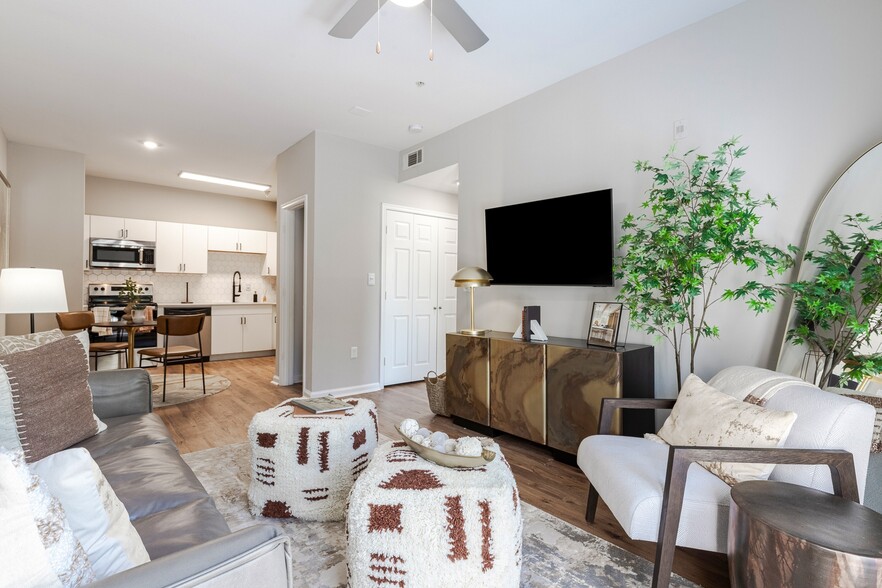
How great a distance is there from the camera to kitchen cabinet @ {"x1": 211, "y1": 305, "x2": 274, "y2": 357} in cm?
658

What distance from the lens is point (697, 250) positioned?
2223mm

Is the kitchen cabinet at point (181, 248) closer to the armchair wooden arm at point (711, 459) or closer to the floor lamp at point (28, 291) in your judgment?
the floor lamp at point (28, 291)

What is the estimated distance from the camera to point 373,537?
1.42 meters

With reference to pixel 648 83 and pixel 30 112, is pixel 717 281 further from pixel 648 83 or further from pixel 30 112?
pixel 30 112

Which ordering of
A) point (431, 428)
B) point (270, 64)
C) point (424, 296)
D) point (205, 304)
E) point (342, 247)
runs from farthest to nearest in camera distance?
point (205, 304), point (424, 296), point (342, 247), point (431, 428), point (270, 64)

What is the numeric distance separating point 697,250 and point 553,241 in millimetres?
1158

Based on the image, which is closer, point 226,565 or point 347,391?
point 226,565

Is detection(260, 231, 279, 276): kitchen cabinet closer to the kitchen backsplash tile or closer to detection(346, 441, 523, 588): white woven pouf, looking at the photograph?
the kitchen backsplash tile

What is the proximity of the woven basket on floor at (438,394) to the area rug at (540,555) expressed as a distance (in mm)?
1622

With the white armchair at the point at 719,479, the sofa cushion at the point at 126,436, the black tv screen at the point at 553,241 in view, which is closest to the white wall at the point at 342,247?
the black tv screen at the point at 553,241

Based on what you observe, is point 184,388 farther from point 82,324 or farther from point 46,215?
point 46,215

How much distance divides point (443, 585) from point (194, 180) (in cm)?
648

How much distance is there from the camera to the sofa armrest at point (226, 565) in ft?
2.16

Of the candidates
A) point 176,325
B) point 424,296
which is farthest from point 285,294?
point 424,296
